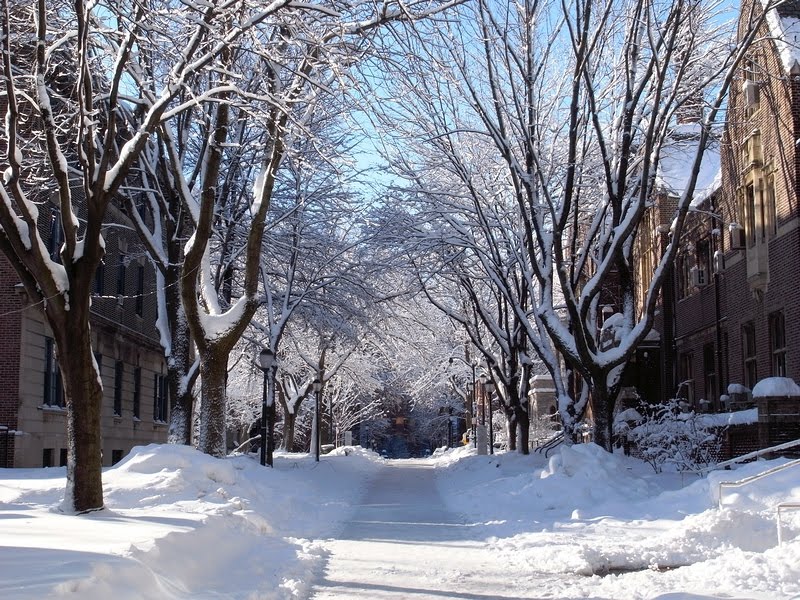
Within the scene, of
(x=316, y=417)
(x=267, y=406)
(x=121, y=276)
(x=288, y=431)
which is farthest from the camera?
(x=288, y=431)

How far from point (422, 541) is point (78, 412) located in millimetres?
5016

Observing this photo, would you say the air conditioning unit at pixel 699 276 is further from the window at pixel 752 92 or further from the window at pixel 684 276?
the window at pixel 752 92

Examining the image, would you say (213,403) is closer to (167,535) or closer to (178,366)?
(178,366)

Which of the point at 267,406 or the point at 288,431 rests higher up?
the point at 267,406

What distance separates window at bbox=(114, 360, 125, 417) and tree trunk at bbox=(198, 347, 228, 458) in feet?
52.3

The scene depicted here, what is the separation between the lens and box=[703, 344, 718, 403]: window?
1084 inches

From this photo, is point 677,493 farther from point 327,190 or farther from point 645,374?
point 645,374

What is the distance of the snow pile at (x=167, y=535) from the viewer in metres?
6.65

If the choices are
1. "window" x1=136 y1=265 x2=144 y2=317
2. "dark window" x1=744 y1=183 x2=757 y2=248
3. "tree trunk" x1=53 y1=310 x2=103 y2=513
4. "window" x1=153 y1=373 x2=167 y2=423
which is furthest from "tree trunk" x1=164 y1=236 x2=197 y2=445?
"window" x1=153 y1=373 x2=167 y2=423

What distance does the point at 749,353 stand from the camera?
79.0ft

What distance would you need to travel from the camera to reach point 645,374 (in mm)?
32219

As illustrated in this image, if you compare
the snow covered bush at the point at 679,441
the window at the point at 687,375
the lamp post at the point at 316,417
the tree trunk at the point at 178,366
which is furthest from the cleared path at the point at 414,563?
the lamp post at the point at 316,417

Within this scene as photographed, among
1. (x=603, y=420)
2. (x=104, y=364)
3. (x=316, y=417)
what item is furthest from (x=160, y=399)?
(x=603, y=420)

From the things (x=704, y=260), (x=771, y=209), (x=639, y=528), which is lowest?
(x=639, y=528)
